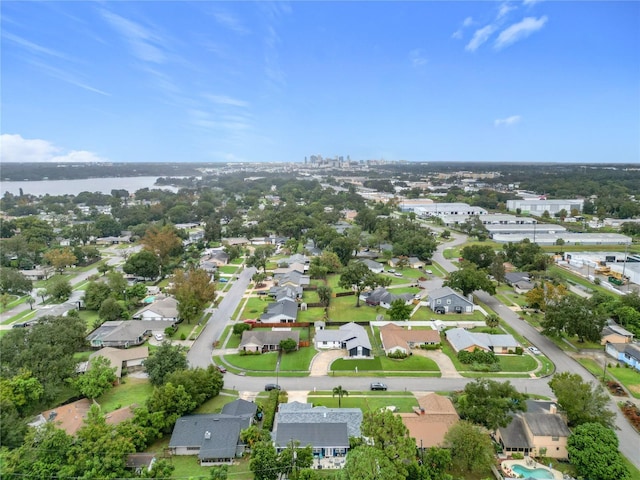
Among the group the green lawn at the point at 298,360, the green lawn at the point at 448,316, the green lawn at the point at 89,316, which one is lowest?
the green lawn at the point at 89,316

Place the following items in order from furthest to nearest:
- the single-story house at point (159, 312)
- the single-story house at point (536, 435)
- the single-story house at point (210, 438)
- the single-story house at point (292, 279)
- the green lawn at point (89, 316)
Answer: the single-story house at point (292, 279) → the single-story house at point (159, 312) → the green lawn at point (89, 316) → the single-story house at point (536, 435) → the single-story house at point (210, 438)

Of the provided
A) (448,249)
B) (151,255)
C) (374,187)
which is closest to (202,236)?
(151,255)

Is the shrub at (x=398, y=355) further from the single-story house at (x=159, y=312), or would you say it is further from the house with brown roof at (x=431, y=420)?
the single-story house at (x=159, y=312)

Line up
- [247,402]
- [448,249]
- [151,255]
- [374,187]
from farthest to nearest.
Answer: [374,187], [448,249], [151,255], [247,402]

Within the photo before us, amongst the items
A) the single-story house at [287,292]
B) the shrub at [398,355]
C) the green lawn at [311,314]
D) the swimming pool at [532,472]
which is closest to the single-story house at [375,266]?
the single-story house at [287,292]

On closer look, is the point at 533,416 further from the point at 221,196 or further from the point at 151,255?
the point at 221,196

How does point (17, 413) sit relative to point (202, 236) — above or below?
above

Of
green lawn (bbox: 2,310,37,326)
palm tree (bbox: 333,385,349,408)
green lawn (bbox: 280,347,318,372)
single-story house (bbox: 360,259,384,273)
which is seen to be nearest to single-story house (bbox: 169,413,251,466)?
palm tree (bbox: 333,385,349,408)
